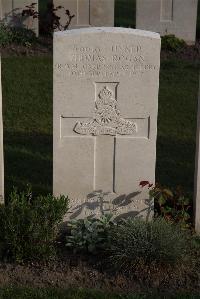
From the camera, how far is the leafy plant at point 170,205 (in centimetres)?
617

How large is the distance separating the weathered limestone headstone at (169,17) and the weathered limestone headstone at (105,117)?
8851 mm

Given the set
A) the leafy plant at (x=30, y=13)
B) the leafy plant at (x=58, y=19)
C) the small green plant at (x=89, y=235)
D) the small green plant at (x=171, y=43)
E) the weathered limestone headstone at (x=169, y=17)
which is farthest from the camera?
the weathered limestone headstone at (x=169, y=17)

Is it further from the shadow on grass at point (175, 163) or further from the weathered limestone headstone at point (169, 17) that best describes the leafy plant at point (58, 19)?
the shadow on grass at point (175, 163)

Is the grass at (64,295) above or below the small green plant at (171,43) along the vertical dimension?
below

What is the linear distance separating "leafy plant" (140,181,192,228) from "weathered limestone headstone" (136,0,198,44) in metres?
8.77

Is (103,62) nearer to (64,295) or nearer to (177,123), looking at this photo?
(64,295)

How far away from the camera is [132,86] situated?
6.07m

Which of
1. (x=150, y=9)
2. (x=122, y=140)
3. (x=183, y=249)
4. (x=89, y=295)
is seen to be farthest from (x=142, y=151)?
(x=150, y=9)

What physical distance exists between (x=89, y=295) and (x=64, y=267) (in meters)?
0.51

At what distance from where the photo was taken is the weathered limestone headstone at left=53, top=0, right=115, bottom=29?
14.7 meters

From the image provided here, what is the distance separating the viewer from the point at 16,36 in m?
13.8

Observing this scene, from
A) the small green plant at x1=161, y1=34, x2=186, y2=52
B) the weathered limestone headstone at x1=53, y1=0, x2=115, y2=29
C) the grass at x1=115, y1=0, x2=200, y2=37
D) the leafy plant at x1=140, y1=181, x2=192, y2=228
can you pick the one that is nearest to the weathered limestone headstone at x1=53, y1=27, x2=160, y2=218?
the leafy plant at x1=140, y1=181, x2=192, y2=228

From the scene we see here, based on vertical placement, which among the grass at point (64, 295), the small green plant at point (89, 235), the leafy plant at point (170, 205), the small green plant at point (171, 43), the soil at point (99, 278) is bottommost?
the grass at point (64, 295)

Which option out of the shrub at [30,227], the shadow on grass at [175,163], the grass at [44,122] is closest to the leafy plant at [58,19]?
the grass at [44,122]
